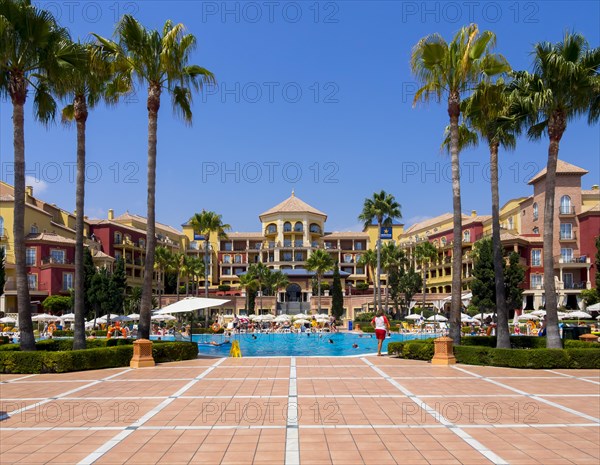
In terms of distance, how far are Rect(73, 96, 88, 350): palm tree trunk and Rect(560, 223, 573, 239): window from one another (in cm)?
4873

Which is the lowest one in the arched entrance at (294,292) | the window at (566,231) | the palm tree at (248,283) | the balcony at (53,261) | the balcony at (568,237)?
the arched entrance at (294,292)

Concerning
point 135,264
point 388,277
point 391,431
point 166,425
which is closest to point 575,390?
point 391,431

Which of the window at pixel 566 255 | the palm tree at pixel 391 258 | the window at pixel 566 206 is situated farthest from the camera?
the palm tree at pixel 391 258

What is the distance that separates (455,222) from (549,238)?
10.2ft

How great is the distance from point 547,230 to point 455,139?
4475 millimetres

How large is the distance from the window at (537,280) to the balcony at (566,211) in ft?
22.0

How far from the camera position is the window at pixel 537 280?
57447 millimetres

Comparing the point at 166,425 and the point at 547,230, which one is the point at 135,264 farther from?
the point at 166,425

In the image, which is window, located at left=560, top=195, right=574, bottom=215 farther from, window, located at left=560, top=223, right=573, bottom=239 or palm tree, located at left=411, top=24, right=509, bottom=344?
palm tree, located at left=411, top=24, right=509, bottom=344

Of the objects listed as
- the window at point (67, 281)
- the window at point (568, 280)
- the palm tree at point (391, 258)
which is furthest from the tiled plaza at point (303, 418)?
the palm tree at point (391, 258)

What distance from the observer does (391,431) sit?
9.17 m

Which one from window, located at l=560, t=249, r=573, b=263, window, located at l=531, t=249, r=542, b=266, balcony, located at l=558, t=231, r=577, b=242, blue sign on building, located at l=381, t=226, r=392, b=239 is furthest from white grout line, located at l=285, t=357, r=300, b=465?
window, located at l=531, t=249, r=542, b=266

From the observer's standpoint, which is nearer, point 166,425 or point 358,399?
point 166,425

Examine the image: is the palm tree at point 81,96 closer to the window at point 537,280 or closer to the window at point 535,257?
the window at point 537,280
